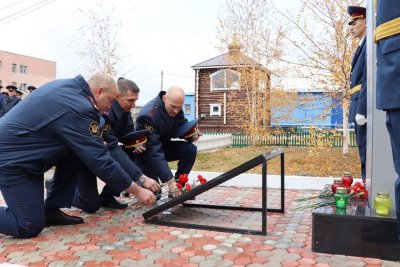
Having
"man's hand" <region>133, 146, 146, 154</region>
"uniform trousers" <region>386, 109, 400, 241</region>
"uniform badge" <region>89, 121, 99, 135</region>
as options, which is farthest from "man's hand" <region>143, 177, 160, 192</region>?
"uniform trousers" <region>386, 109, 400, 241</region>

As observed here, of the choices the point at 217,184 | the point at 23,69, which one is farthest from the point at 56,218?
the point at 23,69

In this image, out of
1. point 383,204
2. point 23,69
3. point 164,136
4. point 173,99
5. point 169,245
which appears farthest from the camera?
point 23,69

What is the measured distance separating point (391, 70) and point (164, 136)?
3.33 m

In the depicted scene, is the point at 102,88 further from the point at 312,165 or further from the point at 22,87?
the point at 22,87

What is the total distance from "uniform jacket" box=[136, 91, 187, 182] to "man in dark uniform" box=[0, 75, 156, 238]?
0.99 metres

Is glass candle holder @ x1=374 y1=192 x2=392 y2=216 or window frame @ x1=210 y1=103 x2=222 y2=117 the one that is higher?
window frame @ x1=210 y1=103 x2=222 y2=117

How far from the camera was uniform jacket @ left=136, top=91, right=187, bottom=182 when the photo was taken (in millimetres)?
4180

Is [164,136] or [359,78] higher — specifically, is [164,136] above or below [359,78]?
below

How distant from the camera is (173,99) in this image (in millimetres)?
4297

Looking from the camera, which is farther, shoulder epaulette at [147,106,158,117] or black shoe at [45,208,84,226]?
shoulder epaulette at [147,106,158,117]

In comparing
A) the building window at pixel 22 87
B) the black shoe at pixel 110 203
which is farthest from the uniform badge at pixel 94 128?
the building window at pixel 22 87

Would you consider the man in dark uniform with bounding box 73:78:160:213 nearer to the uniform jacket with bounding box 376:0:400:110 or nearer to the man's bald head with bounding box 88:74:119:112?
the man's bald head with bounding box 88:74:119:112

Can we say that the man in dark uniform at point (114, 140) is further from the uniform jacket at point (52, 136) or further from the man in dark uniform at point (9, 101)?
the man in dark uniform at point (9, 101)

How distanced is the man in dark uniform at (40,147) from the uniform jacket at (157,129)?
99cm
